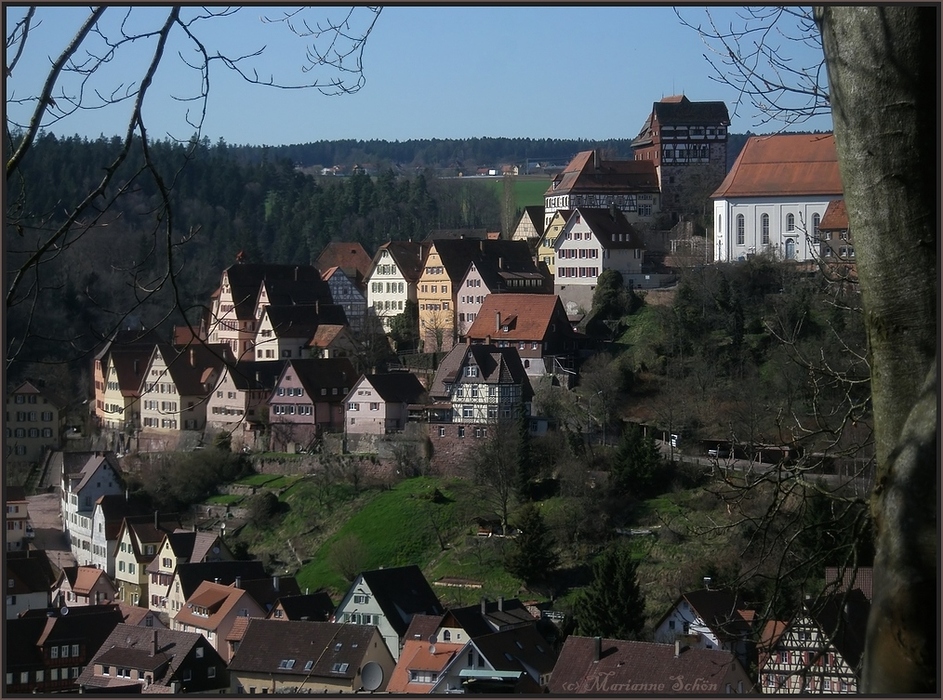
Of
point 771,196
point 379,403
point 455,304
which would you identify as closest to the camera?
point 379,403

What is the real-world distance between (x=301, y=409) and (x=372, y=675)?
15370 mm

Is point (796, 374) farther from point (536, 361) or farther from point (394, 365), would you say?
point (394, 365)

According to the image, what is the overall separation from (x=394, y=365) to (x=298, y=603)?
15.5 metres

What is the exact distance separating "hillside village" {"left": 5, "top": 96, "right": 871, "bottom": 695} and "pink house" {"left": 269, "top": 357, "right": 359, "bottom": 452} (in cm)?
6

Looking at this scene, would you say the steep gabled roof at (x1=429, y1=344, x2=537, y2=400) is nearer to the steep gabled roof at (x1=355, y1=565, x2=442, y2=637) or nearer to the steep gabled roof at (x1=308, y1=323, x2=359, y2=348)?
the steep gabled roof at (x1=308, y1=323, x2=359, y2=348)

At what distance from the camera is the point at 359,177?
75312 mm

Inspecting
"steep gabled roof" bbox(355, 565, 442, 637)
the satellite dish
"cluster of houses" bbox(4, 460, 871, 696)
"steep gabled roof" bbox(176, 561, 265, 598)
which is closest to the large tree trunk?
"cluster of houses" bbox(4, 460, 871, 696)

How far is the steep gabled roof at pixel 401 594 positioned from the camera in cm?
2348

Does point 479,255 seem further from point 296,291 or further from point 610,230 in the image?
point 296,291

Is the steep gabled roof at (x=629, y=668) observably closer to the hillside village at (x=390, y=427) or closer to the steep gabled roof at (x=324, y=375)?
the hillside village at (x=390, y=427)

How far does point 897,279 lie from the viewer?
2.87m

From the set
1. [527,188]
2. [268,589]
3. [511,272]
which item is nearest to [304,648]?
[268,589]

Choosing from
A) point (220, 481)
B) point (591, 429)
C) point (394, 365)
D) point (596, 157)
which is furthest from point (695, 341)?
point (596, 157)

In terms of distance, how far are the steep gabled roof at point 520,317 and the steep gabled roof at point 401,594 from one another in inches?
480
